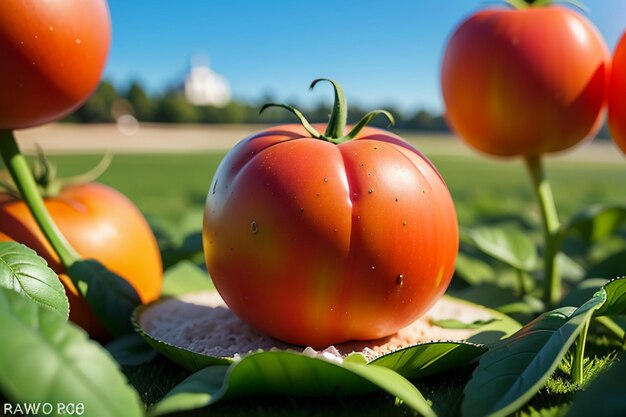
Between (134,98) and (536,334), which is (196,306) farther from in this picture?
(134,98)

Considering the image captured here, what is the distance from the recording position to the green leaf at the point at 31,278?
39.0 inches

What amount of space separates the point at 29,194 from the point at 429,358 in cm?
85

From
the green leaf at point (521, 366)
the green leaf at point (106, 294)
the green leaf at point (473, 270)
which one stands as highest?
the green leaf at point (521, 366)

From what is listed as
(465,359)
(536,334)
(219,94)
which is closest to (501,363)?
(536,334)

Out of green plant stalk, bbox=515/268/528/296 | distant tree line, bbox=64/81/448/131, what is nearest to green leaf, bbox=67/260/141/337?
green plant stalk, bbox=515/268/528/296

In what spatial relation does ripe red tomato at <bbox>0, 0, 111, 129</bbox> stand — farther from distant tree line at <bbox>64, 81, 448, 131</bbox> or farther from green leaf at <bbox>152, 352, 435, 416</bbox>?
distant tree line at <bbox>64, 81, 448, 131</bbox>

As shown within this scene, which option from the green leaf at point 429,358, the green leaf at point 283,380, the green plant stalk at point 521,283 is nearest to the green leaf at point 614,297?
the green leaf at point 429,358

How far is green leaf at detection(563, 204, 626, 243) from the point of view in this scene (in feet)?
5.38

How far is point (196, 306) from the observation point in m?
1.42

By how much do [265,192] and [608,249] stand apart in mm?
2045

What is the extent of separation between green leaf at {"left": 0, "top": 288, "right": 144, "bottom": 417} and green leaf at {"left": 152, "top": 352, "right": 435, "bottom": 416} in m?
0.10

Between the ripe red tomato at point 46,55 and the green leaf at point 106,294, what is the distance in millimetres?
313

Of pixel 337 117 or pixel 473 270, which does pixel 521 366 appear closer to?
pixel 337 117

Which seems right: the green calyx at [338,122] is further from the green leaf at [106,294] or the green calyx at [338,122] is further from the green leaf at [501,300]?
the green leaf at [501,300]
